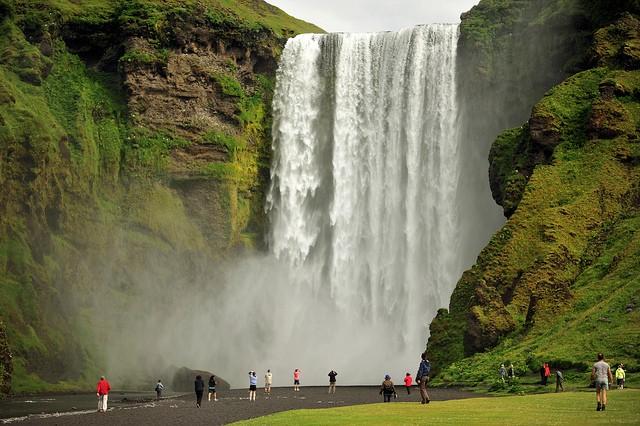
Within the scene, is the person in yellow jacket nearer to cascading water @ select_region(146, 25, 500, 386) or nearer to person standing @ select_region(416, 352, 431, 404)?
person standing @ select_region(416, 352, 431, 404)

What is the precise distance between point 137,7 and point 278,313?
35.4 m

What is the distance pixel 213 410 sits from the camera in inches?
1802

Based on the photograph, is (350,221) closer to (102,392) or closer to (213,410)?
(102,392)

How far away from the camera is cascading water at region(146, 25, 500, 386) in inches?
3391

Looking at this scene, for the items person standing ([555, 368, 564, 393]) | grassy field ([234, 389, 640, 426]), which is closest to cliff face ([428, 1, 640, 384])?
person standing ([555, 368, 564, 393])

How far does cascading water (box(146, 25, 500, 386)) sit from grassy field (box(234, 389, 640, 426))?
141ft

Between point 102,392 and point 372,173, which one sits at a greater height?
point 372,173

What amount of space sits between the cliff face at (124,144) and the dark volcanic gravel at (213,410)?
30.4m

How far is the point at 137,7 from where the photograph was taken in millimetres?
97688

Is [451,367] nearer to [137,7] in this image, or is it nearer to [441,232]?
[441,232]

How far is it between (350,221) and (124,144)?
24.3m

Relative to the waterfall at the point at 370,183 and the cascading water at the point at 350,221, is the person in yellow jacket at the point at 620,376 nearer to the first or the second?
the waterfall at the point at 370,183

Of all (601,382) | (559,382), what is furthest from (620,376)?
(601,382)

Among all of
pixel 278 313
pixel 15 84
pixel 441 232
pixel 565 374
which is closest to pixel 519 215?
pixel 565 374
